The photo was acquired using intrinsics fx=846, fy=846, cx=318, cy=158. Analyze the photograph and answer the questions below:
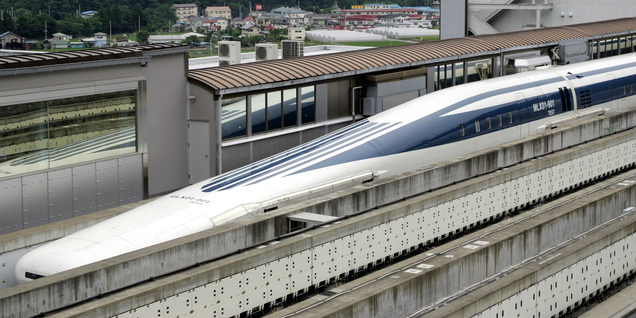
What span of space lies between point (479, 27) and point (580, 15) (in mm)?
6531

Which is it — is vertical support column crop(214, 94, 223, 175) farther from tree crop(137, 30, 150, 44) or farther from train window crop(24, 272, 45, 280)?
tree crop(137, 30, 150, 44)

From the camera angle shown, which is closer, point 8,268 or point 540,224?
point 8,268

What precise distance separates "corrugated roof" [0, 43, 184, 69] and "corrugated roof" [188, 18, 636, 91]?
1.55m

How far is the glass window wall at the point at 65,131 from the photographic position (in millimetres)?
16984

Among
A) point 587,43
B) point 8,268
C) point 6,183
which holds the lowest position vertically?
point 8,268

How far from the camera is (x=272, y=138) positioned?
21844mm

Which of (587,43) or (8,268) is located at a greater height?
(587,43)

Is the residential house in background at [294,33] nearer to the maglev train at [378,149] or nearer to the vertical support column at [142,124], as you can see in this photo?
the maglev train at [378,149]

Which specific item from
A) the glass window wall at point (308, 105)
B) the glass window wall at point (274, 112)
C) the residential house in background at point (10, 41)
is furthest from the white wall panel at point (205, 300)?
Answer: the residential house in background at point (10, 41)

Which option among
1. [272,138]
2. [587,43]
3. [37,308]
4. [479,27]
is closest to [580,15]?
[479,27]

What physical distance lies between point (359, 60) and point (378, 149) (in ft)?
17.5

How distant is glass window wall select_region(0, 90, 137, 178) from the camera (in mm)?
16984

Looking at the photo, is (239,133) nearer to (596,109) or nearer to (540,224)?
(540,224)

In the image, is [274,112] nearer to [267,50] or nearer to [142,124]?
[142,124]
